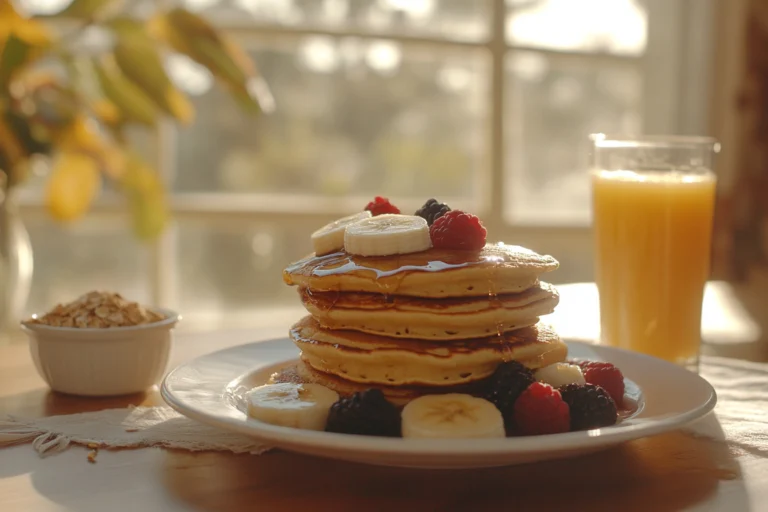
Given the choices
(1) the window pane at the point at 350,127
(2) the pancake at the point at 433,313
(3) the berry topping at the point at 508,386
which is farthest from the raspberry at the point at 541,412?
(1) the window pane at the point at 350,127

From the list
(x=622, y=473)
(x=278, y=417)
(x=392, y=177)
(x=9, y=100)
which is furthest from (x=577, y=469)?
(x=392, y=177)

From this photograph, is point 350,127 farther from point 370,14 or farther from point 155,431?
point 155,431

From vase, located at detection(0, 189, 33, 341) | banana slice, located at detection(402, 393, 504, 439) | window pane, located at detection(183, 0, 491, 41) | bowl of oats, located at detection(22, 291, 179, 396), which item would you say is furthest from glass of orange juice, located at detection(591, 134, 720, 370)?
window pane, located at detection(183, 0, 491, 41)

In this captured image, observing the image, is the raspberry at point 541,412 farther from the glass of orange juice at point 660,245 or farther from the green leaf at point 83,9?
the green leaf at point 83,9

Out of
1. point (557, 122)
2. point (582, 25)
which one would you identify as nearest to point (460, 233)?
point (557, 122)

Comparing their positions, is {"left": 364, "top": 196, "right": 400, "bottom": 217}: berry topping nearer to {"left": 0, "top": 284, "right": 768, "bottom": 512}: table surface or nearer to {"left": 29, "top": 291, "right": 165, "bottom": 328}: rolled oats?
{"left": 29, "top": 291, "right": 165, "bottom": 328}: rolled oats

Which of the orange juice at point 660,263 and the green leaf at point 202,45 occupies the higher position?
the green leaf at point 202,45
